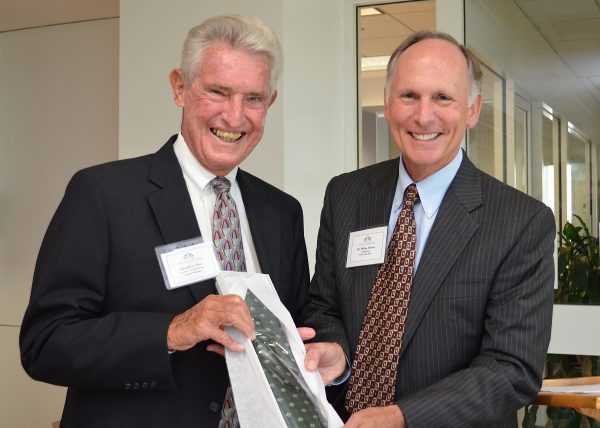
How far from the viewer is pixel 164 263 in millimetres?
2094

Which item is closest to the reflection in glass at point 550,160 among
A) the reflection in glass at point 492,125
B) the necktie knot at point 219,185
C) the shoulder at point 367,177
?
the reflection in glass at point 492,125

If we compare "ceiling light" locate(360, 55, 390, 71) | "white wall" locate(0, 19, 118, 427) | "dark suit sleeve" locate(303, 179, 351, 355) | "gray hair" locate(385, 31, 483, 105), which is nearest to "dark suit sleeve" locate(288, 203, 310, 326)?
"dark suit sleeve" locate(303, 179, 351, 355)

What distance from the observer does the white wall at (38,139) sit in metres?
6.19

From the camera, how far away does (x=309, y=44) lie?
460cm

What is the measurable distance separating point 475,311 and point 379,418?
383 millimetres

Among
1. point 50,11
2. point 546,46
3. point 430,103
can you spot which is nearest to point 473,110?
point 430,103

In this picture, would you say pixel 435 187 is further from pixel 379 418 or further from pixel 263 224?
pixel 379 418

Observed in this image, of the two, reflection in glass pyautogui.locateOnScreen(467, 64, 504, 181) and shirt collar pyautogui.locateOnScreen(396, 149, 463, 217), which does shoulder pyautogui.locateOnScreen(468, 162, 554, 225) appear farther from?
reflection in glass pyautogui.locateOnScreen(467, 64, 504, 181)

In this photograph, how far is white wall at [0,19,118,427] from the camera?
6.19 meters

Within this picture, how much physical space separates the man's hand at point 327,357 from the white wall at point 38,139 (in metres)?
4.26

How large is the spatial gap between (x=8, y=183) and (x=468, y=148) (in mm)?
3803

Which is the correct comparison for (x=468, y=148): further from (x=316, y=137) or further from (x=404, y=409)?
(x=404, y=409)

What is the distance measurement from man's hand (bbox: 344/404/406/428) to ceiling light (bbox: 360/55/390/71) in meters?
2.89

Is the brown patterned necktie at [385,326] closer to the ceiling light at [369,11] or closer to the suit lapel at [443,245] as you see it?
the suit lapel at [443,245]
